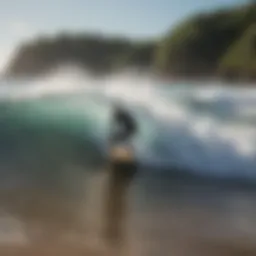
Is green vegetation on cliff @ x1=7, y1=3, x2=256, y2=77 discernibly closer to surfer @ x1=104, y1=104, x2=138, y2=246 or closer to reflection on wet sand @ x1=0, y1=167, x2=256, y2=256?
surfer @ x1=104, y1=104, x2=138, y2=246

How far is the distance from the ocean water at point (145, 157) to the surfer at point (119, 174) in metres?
0.02

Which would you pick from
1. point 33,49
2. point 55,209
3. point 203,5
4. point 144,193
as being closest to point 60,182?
point 55,209

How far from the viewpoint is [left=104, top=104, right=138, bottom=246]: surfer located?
1031mm

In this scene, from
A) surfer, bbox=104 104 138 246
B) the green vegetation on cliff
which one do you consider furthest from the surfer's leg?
the green vegetation on cliff

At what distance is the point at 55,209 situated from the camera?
1030 mm

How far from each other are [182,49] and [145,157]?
23 cm

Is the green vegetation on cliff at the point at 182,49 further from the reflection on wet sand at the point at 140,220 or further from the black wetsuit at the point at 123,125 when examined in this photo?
the reflection on wet sand at the point at 140,220

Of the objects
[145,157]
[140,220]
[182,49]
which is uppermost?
[182,49]

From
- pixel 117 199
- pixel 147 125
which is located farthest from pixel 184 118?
pixel 117 199

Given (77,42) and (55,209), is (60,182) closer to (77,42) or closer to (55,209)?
(55,209)

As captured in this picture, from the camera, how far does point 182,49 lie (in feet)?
3.38

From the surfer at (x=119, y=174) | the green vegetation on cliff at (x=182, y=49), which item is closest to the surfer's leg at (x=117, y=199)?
the surfer at (x=119, y=174)

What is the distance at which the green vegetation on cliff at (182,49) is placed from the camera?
3.35 feet

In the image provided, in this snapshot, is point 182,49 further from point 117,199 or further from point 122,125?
point 117,199
